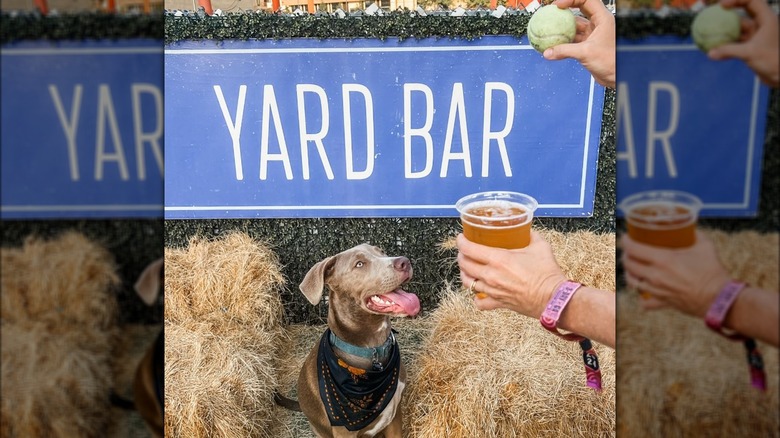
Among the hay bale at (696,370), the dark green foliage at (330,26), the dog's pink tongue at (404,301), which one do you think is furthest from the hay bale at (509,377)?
the hay bale at (696,370)

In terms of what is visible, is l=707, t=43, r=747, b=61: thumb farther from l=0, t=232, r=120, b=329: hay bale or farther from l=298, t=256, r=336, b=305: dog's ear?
l=298, t=256, r=336, b=305: dog's ear

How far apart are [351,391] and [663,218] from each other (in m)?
2.27

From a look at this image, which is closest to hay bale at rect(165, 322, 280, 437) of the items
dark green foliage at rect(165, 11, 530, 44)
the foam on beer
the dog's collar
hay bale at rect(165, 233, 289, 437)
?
hay bale at rect(165, 233, 289, 437)

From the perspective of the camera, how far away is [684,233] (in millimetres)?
531

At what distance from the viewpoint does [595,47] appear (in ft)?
7.23

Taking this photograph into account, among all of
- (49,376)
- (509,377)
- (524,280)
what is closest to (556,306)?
(524,280)

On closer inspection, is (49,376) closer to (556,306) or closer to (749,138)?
(749,138)

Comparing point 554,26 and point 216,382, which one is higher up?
point 554,26

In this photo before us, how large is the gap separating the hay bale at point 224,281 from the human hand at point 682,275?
287cm

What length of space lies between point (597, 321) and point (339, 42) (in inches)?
80.0

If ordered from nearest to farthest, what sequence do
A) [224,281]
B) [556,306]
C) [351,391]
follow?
[556,306] → [351,391] → [224,281]

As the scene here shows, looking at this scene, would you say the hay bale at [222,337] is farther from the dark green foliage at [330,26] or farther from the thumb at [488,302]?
the thumb at [488,302]

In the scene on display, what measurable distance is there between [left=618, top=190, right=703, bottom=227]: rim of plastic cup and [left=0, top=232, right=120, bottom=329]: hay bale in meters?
0.48

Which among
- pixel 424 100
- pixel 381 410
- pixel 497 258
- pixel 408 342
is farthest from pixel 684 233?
pixel 408 342
